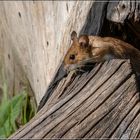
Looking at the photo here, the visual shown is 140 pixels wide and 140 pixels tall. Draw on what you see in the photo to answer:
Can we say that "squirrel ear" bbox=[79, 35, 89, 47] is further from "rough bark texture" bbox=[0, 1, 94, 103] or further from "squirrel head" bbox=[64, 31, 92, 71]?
"rough bark texture" bbox=[0, 1, 94, 103]

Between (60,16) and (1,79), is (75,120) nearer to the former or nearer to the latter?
(60,16)

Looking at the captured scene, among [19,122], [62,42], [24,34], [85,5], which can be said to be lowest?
Result: [19,122]

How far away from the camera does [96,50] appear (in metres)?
3.55

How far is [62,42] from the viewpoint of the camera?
147 inches

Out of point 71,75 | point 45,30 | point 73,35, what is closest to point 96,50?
point 73,35

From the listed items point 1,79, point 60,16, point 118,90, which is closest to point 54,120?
point 118,90

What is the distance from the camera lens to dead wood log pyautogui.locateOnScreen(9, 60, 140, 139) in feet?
7.33

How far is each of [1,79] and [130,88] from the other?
2.88 meters

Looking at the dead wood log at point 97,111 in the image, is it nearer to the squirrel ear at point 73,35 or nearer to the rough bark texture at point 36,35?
the squirrel ear at point 73,35

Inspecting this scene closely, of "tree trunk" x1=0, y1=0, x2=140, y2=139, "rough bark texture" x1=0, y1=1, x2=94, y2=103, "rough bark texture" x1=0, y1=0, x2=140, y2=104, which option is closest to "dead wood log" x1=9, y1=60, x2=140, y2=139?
"tree trunk" x1=0, y1=0, x2=140, y2=139

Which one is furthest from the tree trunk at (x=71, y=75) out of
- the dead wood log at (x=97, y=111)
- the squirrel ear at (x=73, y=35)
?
the squirrel ear at (x=73, y=35)

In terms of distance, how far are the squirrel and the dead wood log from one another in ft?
2.51

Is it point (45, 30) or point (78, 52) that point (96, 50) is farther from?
point (45, 30)

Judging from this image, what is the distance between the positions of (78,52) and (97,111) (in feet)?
4.19
